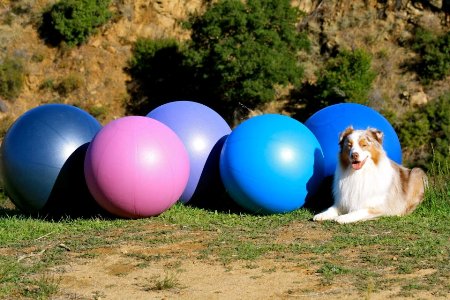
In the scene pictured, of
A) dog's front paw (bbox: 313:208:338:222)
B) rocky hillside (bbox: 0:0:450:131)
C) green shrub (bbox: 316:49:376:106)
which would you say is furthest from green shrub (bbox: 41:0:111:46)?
dog's front paw (bbox: 313:208:338:222)

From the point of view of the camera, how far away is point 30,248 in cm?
870

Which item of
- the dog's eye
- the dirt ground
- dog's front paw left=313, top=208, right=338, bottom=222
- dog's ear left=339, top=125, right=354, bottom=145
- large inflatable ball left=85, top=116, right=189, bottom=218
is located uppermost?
dog's ear left=339, top=125, right=354, bottom=145

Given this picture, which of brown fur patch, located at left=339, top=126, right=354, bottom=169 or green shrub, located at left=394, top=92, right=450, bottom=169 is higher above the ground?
brown fur patch, located at left=339, top=126, right=354, bottom=169

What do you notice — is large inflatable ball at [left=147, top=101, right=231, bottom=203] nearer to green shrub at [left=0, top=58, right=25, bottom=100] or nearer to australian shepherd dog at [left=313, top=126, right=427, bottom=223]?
australian shepherd dog at [left=313, top=126, right=427, bottom=223]

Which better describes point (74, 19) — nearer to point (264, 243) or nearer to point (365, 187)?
point (365, 187)

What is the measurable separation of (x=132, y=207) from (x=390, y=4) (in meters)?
22.0

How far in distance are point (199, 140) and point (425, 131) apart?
16807mm

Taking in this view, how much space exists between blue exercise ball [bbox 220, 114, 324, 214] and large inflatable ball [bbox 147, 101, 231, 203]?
0.59 meters

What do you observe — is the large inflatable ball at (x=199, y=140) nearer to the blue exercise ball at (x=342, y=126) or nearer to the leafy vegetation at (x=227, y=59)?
the blue exercise ball at (x=342, y=126)

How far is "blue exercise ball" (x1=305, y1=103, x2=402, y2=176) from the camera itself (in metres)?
11.5

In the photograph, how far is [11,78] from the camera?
94.5ft

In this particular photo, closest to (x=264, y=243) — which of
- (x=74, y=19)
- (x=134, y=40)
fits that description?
(x=74, y=19)

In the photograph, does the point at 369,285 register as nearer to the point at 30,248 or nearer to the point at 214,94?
the point at 30,248

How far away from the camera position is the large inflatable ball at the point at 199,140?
37.5 feet
